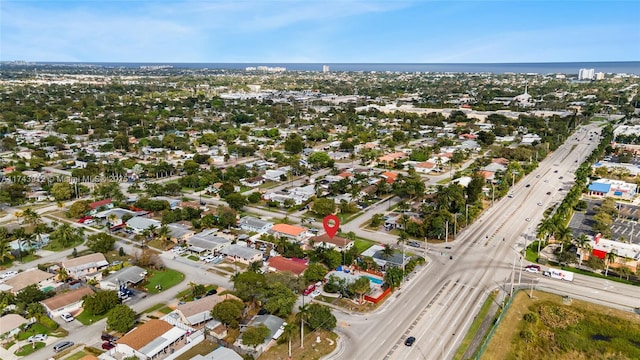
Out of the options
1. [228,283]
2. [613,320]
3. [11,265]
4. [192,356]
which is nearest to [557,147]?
[613,320]

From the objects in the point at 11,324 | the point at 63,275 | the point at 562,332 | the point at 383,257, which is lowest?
the point at 562,332

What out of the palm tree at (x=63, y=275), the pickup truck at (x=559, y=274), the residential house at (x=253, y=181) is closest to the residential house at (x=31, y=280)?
the palm tree at (x=63, y=275)

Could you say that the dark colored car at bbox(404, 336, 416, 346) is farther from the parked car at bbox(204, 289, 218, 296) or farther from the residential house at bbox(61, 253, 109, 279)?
the residential house at bbox(61, 253, 109, 279)

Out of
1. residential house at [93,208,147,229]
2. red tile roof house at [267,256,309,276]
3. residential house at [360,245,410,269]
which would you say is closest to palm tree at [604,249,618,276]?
residential house at [360,245,410,269]

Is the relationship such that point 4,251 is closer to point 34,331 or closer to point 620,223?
point 34,331

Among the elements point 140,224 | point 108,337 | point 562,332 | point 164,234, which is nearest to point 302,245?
point 164,234

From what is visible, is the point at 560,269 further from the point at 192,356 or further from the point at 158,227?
the point at 158,227
